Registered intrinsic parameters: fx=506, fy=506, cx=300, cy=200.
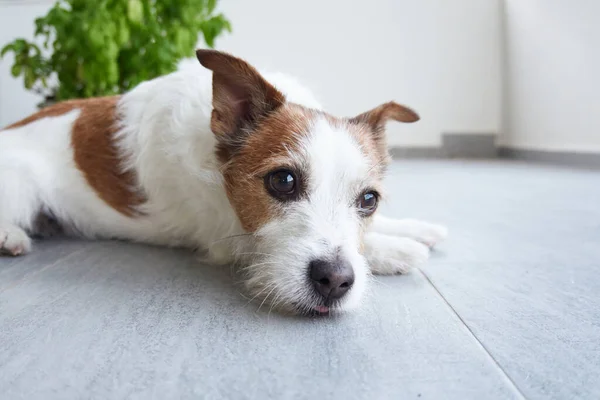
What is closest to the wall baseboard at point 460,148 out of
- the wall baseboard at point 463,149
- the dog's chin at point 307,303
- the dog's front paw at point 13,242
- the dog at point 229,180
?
the wall baseboard at point 463,149

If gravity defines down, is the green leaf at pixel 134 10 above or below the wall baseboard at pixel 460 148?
above

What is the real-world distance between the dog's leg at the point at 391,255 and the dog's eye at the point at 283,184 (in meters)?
0.41

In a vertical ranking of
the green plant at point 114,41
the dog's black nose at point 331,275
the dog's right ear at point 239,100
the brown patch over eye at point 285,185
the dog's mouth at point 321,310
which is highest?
the green plant at point 114,41

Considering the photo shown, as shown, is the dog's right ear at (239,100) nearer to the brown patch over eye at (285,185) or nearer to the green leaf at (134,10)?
the brown patch over eye at (285,185)

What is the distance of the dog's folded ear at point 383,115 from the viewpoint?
171cm

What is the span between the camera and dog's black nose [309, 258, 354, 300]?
4.03 feet

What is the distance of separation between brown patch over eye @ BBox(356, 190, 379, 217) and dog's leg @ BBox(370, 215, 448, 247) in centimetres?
46

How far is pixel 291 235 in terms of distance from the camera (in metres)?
1.33

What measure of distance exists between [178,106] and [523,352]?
142 centimetres

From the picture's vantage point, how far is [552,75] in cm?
501

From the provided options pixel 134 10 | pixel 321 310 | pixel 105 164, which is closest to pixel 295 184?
pixel 321 310

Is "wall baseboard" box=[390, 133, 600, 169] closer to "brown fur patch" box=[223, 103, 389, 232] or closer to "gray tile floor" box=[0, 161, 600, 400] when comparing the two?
"gray tile floor" box=[0, 161, 600, 400]

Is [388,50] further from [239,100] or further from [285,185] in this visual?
[285,185]

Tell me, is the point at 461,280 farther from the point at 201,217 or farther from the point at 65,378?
the point at 65,378
